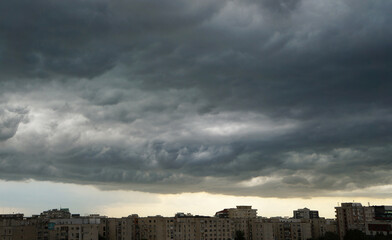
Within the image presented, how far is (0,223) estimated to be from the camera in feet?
633

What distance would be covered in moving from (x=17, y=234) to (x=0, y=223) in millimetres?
8636

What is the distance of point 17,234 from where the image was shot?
19562cm
